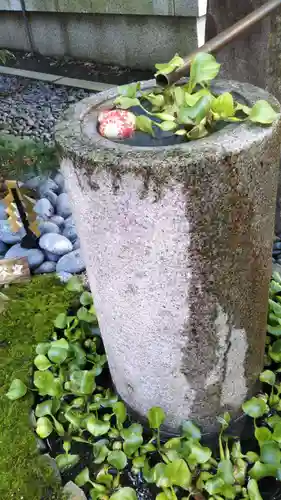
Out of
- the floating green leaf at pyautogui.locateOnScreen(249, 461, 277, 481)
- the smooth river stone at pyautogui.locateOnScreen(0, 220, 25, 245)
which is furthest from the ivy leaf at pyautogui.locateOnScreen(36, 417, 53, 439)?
the smooth river stone at pyautogui.locateOnScreen(0, 220, 25, 245)

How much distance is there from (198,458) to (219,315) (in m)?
0.51

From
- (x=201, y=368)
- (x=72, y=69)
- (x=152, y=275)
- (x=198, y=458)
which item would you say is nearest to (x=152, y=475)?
(x=198, y=458)

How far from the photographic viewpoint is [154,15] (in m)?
5.82

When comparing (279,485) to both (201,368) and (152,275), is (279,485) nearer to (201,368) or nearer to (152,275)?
(201,368)

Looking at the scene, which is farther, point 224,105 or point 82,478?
point 82,478

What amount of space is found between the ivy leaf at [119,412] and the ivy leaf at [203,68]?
1.17m

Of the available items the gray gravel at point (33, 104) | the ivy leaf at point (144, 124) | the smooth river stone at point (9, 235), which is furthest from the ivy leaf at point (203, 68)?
the gray gravel at point (33, 104)

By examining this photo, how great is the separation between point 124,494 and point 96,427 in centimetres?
30

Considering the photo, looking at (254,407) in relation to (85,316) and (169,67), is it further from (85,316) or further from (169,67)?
(169,67)

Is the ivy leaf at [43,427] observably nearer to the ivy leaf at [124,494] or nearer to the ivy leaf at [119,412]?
the ivy leaf at [119,412]

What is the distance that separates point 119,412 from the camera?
1.91m

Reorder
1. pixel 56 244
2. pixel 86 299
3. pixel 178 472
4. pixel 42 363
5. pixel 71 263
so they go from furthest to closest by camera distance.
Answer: pixel 56 244 < pixel 71 263 < pixel 86 299 < pixel 42 363 < pixel 178 472

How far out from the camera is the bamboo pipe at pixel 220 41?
165 centimetres

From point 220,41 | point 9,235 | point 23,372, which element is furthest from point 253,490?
point 9,235
